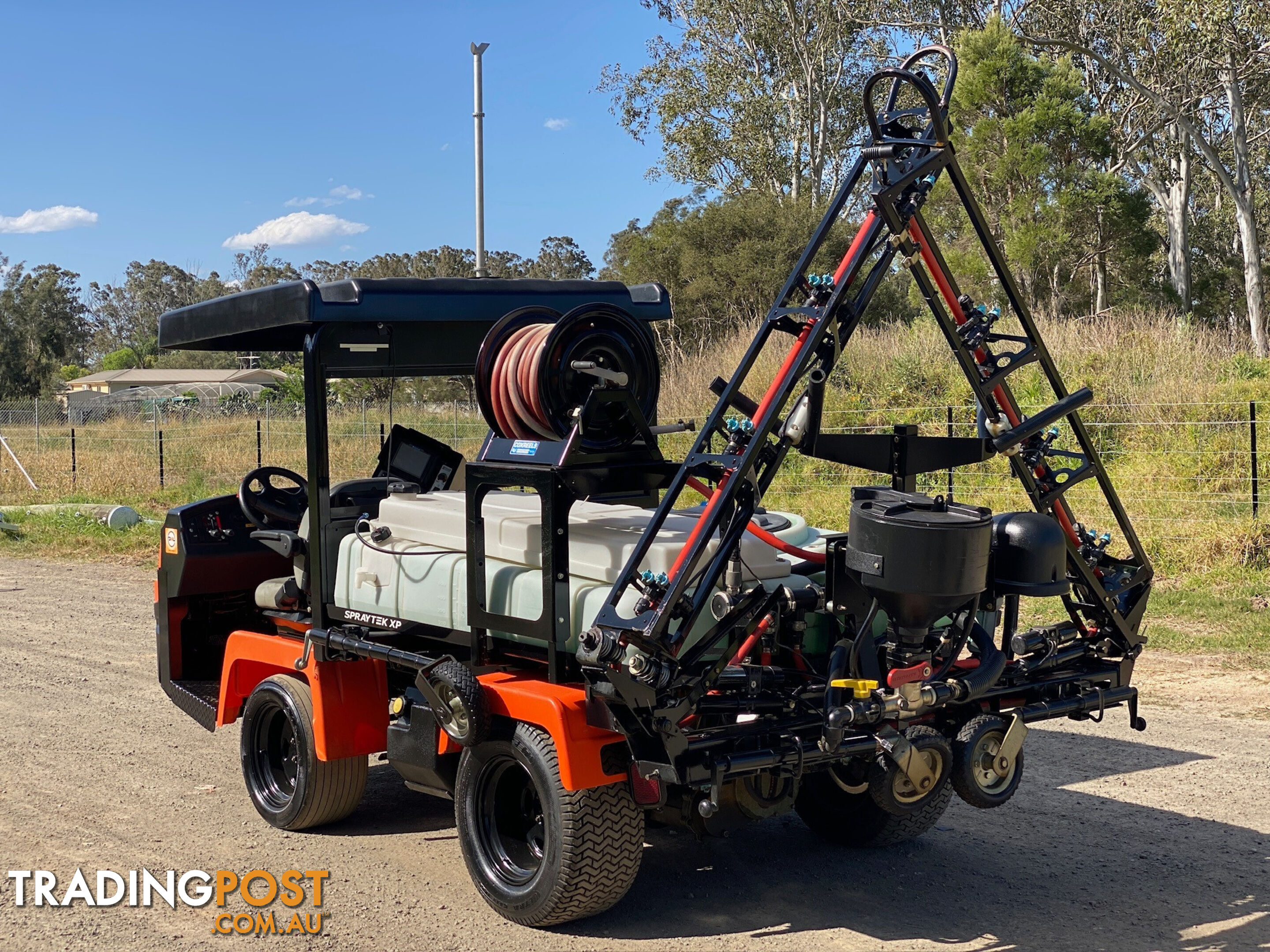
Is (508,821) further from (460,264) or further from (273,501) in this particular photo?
(460,264)

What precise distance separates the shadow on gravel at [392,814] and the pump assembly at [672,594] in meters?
0.20

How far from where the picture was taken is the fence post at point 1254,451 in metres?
12.7

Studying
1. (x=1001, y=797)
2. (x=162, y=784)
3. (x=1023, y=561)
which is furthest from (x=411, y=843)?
(x=1023, y=561)

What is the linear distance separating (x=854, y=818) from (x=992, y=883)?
0.67 meters

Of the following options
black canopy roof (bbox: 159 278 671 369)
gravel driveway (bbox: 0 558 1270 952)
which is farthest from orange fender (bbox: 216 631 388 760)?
black canopy roof (bbox: 159 278 671 369)

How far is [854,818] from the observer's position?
565 cm

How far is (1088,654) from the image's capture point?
5.02 m

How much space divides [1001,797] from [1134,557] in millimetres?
1178

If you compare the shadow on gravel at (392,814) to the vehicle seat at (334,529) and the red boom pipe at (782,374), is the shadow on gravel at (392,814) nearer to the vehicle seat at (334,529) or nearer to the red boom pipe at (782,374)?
the vehicle seat at (334,529)

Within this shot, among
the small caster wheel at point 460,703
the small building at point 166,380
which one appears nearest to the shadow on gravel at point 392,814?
the small caster wheel at point 460,703

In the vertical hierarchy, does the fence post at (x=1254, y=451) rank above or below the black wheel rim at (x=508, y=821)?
above

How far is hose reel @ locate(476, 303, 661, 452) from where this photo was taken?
4.60 metres

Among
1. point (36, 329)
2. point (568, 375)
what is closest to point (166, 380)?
point (36, 329)

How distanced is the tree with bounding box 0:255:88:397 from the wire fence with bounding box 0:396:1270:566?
46575 mm
